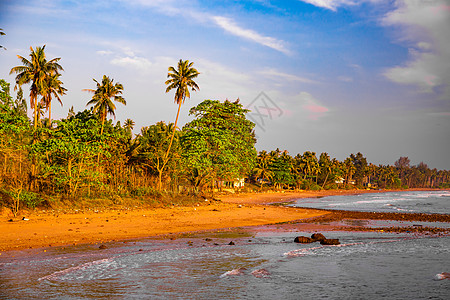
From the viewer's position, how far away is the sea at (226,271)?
420 inches

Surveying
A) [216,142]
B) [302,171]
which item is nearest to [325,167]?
[302,171]

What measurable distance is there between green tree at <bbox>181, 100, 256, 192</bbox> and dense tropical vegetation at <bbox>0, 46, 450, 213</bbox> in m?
0.14

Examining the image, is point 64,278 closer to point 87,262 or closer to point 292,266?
point 87,262

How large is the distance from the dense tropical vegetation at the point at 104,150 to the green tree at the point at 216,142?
139 mm

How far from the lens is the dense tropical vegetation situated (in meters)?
27.7

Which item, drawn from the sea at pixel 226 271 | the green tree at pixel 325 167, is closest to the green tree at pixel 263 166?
the green tree at pixel 325 167

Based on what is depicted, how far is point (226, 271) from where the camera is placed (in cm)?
1320

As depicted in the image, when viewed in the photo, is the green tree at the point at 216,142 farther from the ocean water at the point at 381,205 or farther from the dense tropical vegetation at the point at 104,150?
the ocean water at the point at 381,205

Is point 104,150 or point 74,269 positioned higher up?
point 104,150

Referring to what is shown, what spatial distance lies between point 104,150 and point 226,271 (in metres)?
27.7

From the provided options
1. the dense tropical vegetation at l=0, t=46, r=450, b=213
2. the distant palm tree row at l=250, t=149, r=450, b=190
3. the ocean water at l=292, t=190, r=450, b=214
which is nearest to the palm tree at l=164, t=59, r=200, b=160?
the dense tropical vegetation at l=0, t=46, r=450, b=213

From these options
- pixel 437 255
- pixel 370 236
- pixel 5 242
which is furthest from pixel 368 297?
pixel 5 242

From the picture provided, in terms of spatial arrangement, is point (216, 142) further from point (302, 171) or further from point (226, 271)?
point (302, 171)

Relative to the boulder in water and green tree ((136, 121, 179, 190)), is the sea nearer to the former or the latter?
the boulder in water
